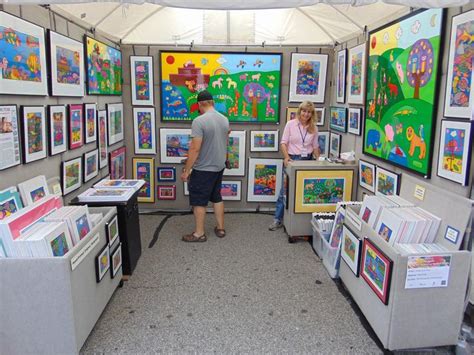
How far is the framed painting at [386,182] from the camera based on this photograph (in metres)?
3.29

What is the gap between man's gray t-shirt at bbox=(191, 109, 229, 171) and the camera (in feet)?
13.1

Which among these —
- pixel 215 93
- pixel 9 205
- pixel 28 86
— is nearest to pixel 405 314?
pixel 9 205

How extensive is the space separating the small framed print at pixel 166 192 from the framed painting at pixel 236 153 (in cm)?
77

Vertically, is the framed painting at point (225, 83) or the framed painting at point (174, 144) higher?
the framed painting at point (225, 83)

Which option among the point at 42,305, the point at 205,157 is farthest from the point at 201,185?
the point at 42,305

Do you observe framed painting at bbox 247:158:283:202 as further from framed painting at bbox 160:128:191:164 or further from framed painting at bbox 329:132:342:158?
framed painting at bbox 160:128:191:164

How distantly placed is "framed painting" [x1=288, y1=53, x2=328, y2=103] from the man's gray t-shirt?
1489mm

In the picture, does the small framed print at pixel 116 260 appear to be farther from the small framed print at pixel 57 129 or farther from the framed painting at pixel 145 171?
the framed painting at pixel 145 171

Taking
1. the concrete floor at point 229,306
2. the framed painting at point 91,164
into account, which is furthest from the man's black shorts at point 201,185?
the framed painting at point 91,164

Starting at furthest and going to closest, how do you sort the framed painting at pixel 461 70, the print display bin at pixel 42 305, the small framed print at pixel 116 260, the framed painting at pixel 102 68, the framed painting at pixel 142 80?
1. the framed painting at pixel 142 80
2. the framed painting at pixel 102 68
3. the small framed print at pixel 116 260
4. the framed painting at pixel 461 70
5. the print display bin at pixel 42 305

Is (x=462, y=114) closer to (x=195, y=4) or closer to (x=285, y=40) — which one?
(x=195, y=4)

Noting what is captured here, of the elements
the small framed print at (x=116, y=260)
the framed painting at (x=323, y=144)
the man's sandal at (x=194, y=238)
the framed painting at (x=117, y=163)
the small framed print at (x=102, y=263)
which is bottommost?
the man's sandal at (x=194, y=238)

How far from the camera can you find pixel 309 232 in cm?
422

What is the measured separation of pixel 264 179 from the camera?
212 inches
